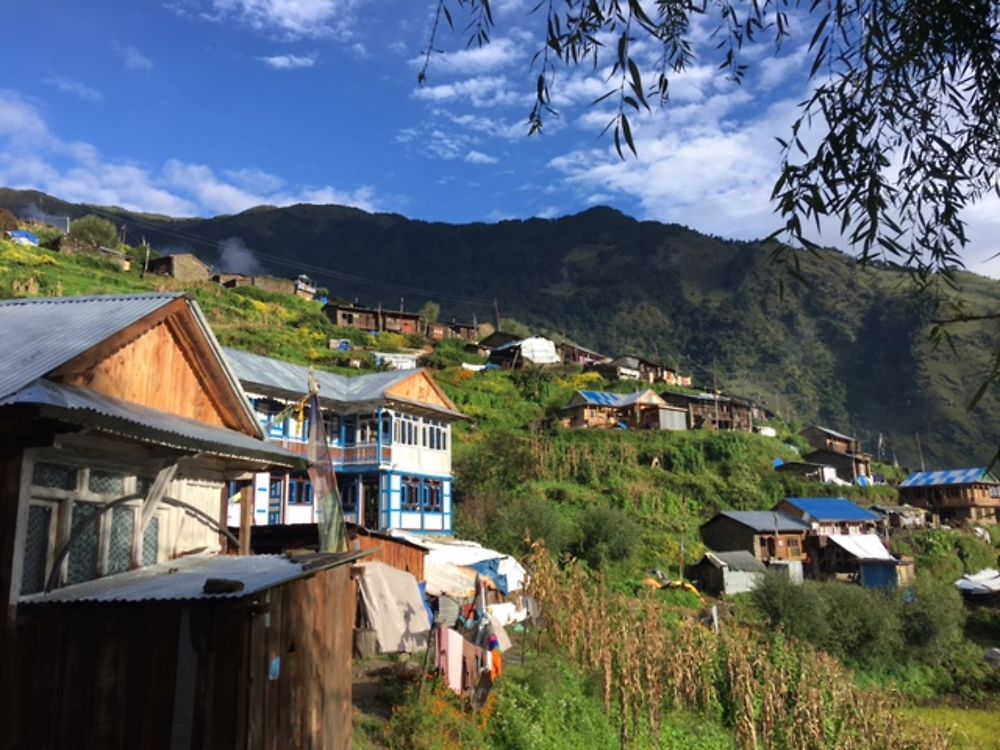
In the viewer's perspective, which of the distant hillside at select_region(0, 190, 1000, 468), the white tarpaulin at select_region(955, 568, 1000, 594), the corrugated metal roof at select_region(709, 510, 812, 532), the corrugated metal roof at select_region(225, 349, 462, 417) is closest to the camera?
the corrugated metal roof at select_region(225, 349, 462, 417)

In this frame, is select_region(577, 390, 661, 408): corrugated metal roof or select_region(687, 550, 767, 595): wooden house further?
select_region(577, 390, 661, 408): corrugated metal roof

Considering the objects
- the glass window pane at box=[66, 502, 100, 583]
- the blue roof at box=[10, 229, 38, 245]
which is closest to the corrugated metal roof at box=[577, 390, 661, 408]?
the blue roof at box=[10, 229, 38, 245]

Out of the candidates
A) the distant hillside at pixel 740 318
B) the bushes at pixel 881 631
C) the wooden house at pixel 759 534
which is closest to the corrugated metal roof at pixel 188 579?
the bushes at pixel 881 631

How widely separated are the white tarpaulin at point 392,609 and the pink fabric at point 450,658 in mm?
1954

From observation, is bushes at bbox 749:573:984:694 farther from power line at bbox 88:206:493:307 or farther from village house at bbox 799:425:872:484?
power line at bbox 88:206:493:307

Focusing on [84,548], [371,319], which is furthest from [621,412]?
[84,548]

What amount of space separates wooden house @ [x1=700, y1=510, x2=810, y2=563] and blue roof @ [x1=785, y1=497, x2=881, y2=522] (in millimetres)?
984

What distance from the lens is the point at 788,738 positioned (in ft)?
64.6

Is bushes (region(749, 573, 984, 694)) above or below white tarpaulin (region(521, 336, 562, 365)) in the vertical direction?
below

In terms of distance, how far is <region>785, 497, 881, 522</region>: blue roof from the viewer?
49281 mm

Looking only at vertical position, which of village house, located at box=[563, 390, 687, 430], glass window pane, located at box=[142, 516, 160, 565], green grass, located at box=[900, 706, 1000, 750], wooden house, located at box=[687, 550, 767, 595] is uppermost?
village house, located at box=[563, 390, 687, 430]

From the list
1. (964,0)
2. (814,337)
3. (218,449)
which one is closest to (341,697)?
(218,449)

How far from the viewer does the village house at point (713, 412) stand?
2635 inches

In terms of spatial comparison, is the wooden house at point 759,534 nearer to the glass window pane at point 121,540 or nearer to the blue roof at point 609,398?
the blue roof at point 609,398
